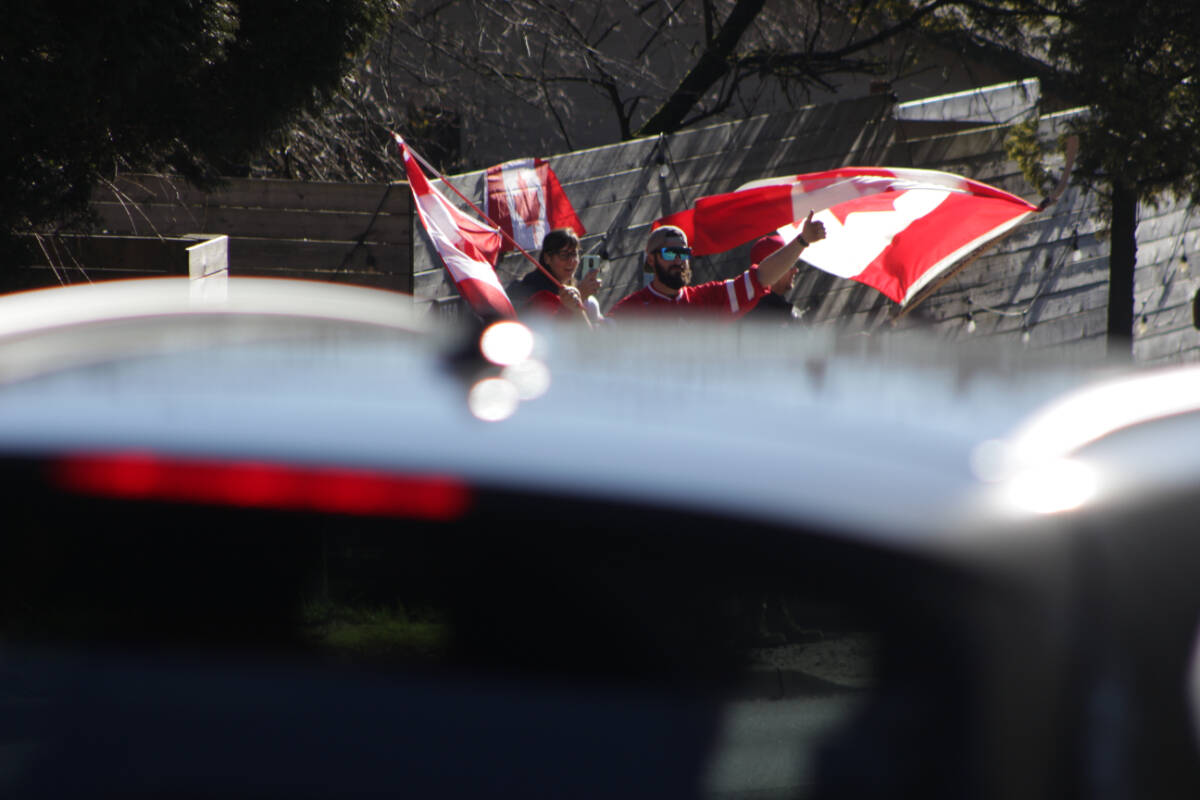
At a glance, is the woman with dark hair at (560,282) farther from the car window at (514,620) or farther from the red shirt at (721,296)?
the car window at (514,620)

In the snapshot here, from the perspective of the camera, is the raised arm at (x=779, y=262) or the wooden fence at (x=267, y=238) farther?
the wooden fence at (x=267, y=238)

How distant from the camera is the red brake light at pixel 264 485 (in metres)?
1.48

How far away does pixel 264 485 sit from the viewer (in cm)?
150

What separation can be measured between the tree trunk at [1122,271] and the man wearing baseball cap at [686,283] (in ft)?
14.1

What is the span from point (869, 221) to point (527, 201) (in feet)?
6.89

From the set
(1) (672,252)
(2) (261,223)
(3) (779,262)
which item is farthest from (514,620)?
(2) (261,223)

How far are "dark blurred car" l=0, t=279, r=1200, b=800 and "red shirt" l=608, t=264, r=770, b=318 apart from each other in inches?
208

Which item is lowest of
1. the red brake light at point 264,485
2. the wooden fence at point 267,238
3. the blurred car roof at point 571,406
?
the red brake light at point 264,485

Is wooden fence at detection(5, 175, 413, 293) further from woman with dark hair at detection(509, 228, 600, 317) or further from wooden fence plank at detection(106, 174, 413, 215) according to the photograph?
woman with dark hair at detection(509, 228, 600, 317)

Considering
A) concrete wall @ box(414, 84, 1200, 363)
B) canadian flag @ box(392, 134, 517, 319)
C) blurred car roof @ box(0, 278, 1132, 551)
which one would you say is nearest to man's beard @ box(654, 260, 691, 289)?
canadian flag @ box(392, 134, 517, 319)

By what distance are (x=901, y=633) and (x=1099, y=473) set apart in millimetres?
308

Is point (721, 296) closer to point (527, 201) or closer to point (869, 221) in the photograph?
point (869, 221)

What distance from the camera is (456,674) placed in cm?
145

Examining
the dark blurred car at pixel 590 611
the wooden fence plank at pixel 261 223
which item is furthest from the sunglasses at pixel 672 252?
the dark blurred car at pixel 590 611
